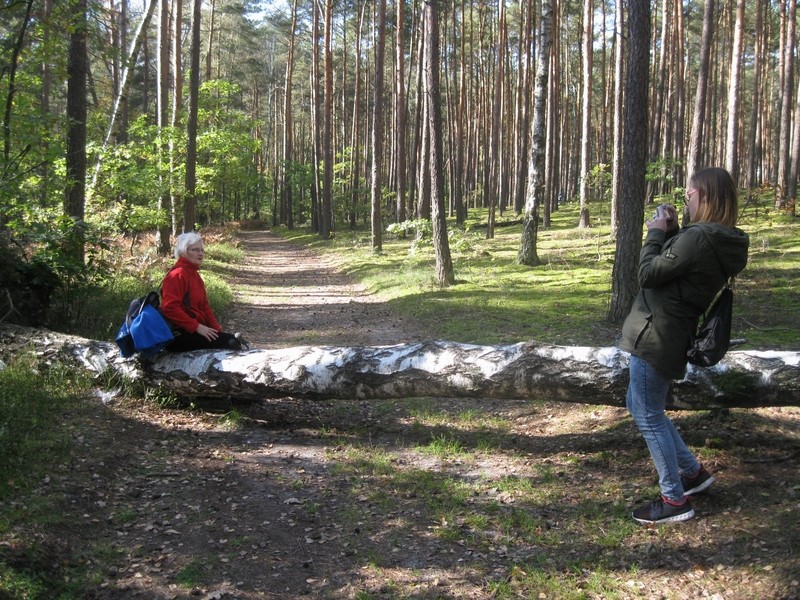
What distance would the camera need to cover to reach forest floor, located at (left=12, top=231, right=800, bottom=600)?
3520mm

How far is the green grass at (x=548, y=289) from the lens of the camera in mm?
9273

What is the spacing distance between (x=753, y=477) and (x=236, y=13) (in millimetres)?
43251

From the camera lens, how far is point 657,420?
394cm

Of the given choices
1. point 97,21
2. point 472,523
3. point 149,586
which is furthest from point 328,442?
point 97,21

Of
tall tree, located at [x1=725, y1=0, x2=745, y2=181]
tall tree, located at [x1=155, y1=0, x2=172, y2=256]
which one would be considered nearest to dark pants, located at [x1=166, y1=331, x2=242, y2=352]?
tall tree, located at [x1=155, y1=0, x2=172, y2=256]

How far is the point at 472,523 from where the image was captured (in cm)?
425

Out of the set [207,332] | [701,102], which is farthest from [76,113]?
[701,102]

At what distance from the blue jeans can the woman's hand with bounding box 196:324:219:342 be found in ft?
13.4

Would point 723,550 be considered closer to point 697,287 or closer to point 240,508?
point 697,287

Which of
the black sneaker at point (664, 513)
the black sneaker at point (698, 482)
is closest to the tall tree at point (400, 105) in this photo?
the black sneaker at point (698, 482)

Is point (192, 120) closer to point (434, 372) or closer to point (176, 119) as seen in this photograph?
point (176, 119)

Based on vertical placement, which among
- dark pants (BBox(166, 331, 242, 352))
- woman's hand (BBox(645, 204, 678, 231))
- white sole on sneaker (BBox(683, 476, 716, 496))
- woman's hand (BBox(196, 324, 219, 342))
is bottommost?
white sole on sneaker (BBox(683, 476, 716, 496))

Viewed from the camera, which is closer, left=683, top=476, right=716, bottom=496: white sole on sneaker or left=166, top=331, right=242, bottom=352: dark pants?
left=683, top=476, right=716, bottom=496: white sole on sneaker

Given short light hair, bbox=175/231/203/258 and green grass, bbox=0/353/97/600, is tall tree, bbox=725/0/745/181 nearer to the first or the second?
short light hair, bbox=175/231/203/258
